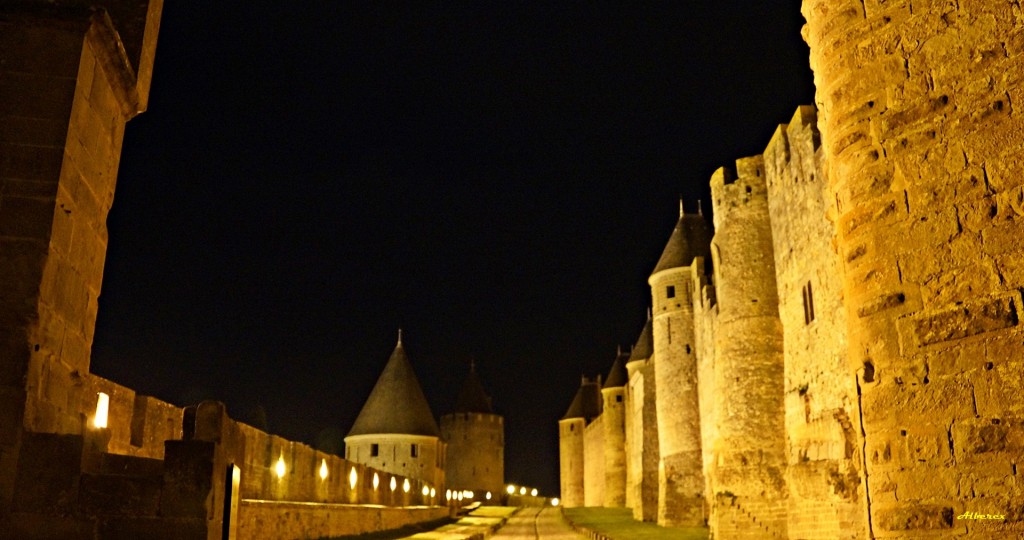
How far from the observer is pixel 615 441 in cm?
3769

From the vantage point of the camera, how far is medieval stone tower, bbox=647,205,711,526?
24.1 m

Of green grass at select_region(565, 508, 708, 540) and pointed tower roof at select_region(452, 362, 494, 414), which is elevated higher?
pointed tower roof at select_region(452, 362, 494, 414)

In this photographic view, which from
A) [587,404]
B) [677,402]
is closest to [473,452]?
[587,404]

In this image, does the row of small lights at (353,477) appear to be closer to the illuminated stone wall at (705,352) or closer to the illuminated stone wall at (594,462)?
the illuminated stone wall at (705,352)

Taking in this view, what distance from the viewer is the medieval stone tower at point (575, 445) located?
4906cm

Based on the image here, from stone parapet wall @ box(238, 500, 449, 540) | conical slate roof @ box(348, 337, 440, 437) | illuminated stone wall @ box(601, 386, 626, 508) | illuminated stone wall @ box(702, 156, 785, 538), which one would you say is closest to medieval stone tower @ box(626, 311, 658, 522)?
illuminated stone wall @ box(601, 386, 626, 508)

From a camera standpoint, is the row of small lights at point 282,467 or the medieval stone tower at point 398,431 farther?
the medieval stone tower at point 398,431

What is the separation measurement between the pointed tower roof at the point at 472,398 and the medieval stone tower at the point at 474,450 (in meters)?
0.06

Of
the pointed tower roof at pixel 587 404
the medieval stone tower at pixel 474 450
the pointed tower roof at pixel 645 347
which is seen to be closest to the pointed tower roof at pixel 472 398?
the medieval stone tower at pixel 474 450

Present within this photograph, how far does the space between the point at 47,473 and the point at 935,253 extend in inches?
179

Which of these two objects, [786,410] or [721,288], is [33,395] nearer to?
[786,410]

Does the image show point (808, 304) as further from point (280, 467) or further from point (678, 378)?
point (678, 378)

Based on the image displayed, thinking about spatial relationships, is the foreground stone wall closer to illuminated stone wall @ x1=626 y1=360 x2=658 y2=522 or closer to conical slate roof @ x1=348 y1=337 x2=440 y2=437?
illuminated stone wall @ x1=626 y1=360 x2=658 y2=522

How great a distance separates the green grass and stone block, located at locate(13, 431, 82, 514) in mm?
16287
